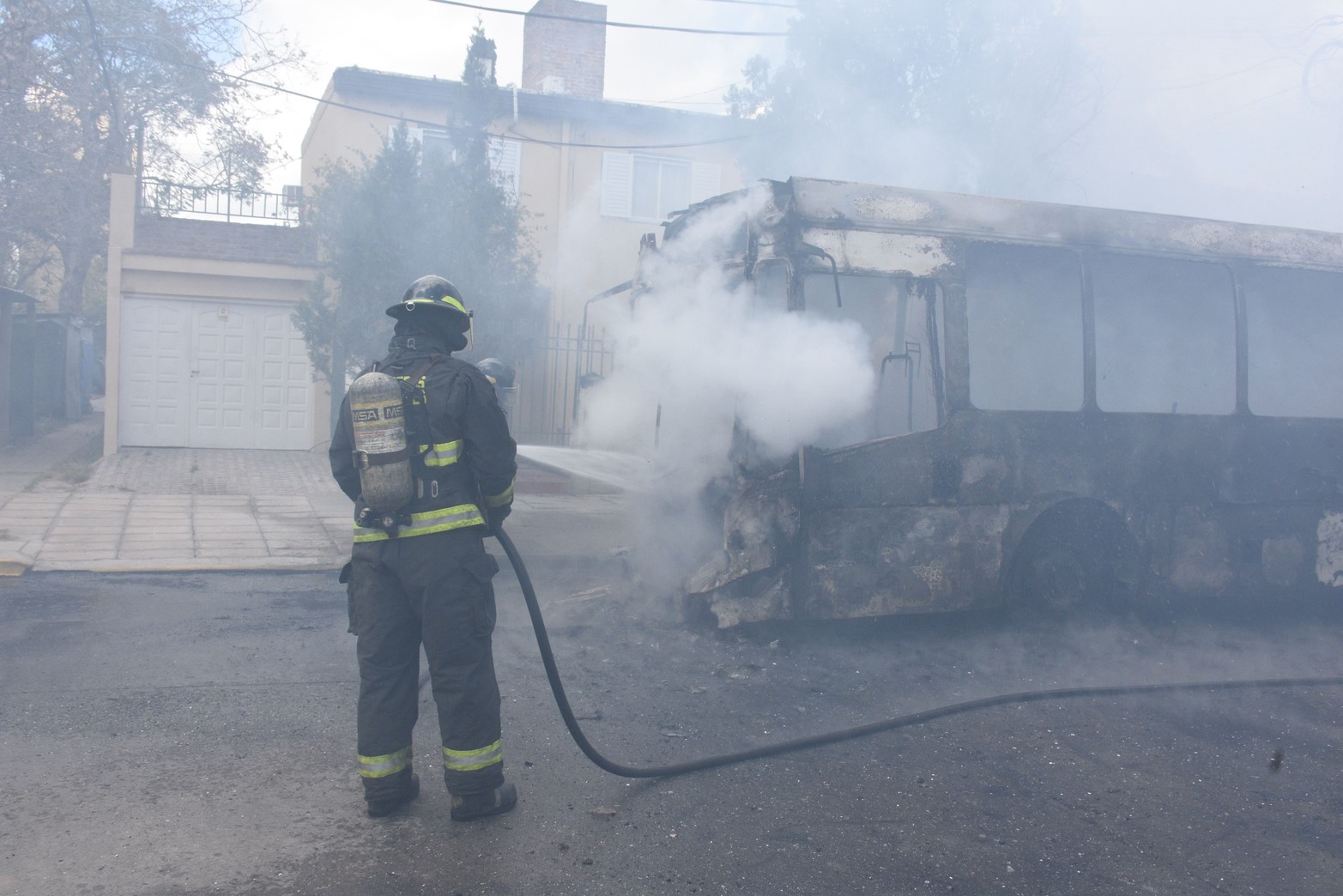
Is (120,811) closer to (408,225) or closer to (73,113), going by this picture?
(408,225)

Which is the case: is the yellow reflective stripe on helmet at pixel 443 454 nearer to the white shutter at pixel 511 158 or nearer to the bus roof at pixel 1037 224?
the bus roof at pixel 1037 224

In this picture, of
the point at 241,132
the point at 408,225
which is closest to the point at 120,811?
the point at 408,225

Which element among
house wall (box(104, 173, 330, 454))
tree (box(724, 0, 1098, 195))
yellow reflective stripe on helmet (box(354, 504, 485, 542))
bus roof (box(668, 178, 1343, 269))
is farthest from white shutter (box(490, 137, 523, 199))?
yellow reflective stripe on helmet (box(354, 504, 485, 542))

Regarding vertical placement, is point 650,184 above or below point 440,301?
above

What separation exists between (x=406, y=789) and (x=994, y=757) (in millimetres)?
2509

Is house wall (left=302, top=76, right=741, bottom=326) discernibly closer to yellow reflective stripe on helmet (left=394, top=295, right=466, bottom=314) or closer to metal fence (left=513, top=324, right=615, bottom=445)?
metal fence (left=513, top=324, right=615, bottom=445)

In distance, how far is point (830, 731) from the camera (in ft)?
14.9

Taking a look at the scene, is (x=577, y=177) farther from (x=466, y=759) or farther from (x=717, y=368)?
(x=466, y=759)

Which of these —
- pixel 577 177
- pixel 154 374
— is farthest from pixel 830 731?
pixel 577 177

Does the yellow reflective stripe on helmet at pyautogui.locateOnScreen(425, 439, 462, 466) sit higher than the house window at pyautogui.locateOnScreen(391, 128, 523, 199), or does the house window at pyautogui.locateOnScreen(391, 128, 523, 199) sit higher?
the house window at pyautogui.locateOnScreen(391, 128, 523, 199)

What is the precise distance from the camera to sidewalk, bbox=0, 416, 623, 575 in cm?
777

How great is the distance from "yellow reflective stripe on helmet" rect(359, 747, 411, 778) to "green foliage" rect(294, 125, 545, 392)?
9268 millimetres

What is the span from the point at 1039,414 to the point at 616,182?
41.3ft

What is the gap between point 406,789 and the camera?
11.9ft
